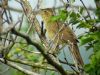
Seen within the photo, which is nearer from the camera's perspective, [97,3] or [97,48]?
[97,48]

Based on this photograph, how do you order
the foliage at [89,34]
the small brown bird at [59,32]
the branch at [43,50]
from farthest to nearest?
the small brown bird at [59,32], the foliage at [89,34], the branch at [43,50]

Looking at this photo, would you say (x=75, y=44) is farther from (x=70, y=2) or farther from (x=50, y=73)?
(x=70, y=2)

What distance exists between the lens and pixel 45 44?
2.35 m

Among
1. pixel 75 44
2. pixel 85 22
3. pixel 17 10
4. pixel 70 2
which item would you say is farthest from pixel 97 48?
pixel 75 44

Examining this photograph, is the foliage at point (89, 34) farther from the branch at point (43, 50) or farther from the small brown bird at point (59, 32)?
the small brown bird at point (59, 32)

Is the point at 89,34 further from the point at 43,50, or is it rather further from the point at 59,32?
the point at 59,32

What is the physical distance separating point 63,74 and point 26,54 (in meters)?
1.10

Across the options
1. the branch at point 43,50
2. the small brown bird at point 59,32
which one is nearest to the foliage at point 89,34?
the branch at point 43,50

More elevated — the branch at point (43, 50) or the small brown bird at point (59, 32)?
the branch at point (43, 50)

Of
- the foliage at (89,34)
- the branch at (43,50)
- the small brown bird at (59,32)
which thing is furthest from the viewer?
the small brown bird at (59,32)

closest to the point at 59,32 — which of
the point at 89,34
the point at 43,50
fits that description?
the point at 89,34

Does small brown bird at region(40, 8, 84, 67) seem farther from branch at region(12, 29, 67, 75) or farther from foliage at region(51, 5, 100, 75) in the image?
branch at region(12, 29, 67, 75)

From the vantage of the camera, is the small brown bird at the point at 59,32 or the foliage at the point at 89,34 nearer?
the foliage at the point at 89,34

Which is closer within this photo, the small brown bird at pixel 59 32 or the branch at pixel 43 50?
the branch at pixel 43 50
